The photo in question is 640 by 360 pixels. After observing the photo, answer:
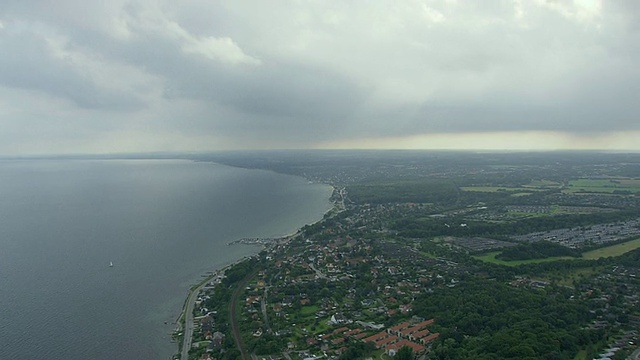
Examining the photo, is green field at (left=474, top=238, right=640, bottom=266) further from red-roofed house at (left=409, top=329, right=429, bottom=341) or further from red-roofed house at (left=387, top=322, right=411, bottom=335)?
red-roofed house at (left=409, top=329, right=429, bottom=341)

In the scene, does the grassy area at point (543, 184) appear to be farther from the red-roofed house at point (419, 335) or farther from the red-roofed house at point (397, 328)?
the red-roofed house at point (419, 335)

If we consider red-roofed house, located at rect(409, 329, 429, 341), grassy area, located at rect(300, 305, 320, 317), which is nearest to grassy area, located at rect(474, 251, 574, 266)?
red-roofed house, located at rect(409, 329, 429, 341)

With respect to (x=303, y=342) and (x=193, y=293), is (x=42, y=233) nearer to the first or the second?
(x=193, y=293)

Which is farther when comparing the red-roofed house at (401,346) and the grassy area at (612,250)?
the grassy area at (612,250)

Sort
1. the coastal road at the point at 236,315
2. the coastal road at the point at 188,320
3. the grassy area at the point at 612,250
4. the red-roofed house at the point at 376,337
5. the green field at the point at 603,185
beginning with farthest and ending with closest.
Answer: the green field at the point at 603,185
the grassy area at the point at 612,250
the coastal road at the point at 188,320
the red-roofed house at the point at 376,337
the coastal road at the point at 236,315

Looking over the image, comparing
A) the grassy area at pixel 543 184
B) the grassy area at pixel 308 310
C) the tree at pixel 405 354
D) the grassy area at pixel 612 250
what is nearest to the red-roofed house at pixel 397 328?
the tree at pixel 405 354

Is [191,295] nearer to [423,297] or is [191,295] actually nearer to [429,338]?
[423,297]

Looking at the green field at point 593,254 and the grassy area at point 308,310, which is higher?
the green field at point 593,254
